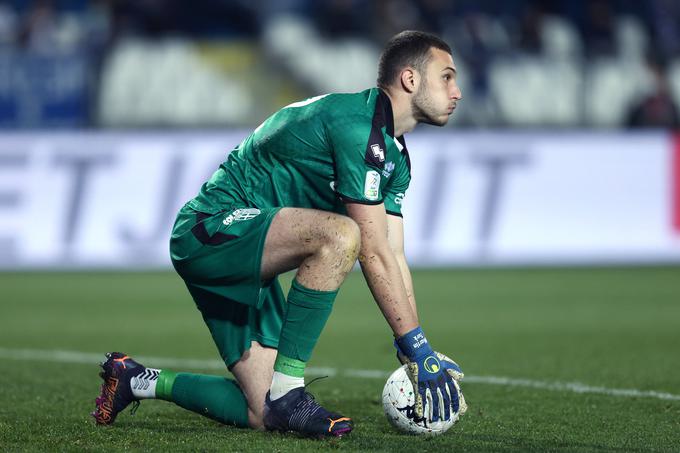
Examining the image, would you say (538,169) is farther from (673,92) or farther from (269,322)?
(269,322)

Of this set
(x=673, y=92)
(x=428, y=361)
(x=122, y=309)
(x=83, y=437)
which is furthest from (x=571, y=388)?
(x=673, y=92)

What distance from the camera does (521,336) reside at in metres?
8.90

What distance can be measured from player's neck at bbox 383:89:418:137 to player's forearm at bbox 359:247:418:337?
0.57 meters

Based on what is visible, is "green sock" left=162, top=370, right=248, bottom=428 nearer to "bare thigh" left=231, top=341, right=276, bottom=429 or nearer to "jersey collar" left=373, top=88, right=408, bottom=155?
"bare thigh" left=231, top=341, right=276, bottom=429

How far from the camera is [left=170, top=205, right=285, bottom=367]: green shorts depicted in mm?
4664

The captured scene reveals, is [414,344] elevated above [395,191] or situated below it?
below

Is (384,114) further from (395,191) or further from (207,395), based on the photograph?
(207,395)

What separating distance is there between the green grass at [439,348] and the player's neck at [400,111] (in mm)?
1271

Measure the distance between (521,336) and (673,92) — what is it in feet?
30.3

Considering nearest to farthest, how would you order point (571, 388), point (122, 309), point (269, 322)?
point (269, 322) → point (571, 388) → point (122, 309)

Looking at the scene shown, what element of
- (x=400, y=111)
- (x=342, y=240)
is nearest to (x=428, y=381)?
(x=342, y=240)

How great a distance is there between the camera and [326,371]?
711 centimetres

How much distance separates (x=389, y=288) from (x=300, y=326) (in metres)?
0.38

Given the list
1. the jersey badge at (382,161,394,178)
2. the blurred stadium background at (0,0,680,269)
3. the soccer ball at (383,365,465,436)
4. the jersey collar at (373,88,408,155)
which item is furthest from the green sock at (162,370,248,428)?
the blurred stadium background at (0,0,680,269)
